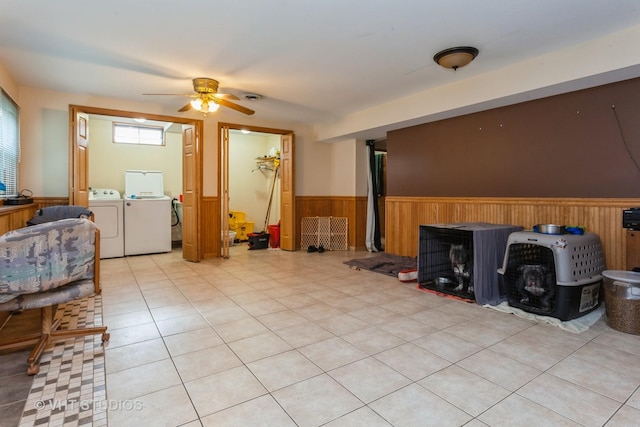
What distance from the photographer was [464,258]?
355cm

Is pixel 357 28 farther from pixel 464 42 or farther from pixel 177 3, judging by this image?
pixel 177 3

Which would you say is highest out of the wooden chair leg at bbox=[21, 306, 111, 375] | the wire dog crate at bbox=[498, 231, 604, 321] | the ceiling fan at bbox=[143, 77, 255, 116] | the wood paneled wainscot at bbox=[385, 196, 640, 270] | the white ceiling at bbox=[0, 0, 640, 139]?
the white ceiling at bbox=[0, 0, 640, 139]

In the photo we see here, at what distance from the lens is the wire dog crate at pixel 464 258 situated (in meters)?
3.24

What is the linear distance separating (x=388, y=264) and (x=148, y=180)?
4866mm

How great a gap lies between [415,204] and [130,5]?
440 centimetres

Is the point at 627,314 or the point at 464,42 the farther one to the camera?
the point at 464,42

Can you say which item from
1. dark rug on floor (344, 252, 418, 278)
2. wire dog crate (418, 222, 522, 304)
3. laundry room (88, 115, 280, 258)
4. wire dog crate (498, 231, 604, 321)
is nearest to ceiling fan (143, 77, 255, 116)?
laundry room (88, 115, 280, 258)

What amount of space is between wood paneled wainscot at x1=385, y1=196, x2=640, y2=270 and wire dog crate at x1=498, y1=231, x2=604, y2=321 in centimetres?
34

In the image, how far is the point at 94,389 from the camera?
1.81m

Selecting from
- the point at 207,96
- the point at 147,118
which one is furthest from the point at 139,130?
the point at 207,96

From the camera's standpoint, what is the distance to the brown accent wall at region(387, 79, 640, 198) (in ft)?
10.6

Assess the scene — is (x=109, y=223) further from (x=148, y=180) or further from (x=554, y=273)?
(x=554, y=273)

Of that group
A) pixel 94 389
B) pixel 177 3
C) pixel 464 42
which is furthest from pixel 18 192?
pixel 464 42

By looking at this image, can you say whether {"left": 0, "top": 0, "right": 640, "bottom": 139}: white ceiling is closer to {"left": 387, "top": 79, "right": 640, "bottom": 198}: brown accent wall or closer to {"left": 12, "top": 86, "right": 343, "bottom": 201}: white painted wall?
{"left": 12, "top": 86, "right": 343, "bottom": 201}: white painted wall
